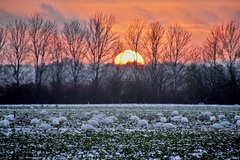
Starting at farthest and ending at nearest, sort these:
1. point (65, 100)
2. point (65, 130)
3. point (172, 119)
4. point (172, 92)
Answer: point (172, 92), point (65, 100), point (172, 119), point (65, 130)

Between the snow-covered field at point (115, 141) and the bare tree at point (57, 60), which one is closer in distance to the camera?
the snow-covered field at point (115, 141)

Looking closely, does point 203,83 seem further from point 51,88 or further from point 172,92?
point 51,88

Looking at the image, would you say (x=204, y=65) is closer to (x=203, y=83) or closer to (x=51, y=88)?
(x=203, y=83)

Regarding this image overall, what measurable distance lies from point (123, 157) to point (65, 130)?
7835 mm

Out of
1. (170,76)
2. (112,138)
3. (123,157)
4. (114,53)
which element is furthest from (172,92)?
(123,157)

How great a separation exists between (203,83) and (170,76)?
24.9ft

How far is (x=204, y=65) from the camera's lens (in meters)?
62.7

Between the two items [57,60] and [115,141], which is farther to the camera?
[57,60]

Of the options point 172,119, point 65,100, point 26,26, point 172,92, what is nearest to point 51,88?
point 65,100

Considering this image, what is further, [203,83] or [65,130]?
[203,83]

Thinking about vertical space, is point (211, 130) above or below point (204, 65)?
below

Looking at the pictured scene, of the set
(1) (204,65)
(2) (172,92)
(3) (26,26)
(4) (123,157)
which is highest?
(3) (26,26)

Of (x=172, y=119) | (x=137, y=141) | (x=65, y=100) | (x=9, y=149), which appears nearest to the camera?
(x=9, y=149)

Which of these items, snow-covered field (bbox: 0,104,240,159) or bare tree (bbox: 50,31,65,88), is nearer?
snow-covered field (bbox: 0,104,240,159)
